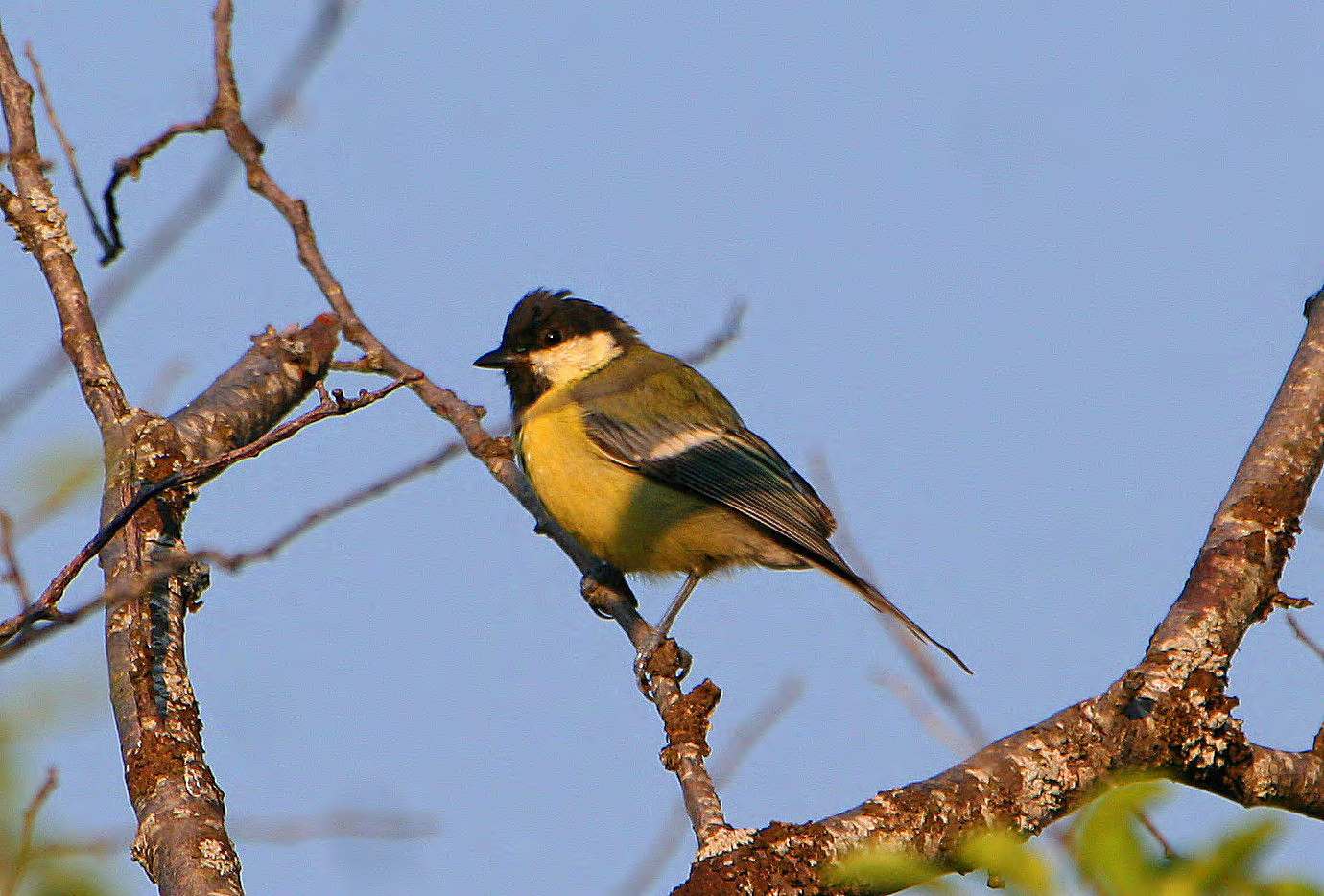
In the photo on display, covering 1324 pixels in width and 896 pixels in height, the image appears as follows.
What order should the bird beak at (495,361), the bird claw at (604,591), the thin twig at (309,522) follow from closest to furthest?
the thin twig at (309,522)
the bird claw at (604,591)
the bird beak at (495,361)

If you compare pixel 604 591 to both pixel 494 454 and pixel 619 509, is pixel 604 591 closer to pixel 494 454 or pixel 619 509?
pixel 619 509

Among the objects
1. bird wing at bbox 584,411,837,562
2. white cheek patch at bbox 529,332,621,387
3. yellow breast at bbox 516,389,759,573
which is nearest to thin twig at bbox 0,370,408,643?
yellow breast at bbox 516,389,759,573

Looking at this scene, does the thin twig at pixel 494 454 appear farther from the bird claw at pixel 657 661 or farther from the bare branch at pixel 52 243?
the bare branch at pixel 52 243

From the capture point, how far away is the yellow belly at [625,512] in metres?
5.03

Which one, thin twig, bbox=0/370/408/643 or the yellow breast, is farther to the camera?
the yellow breast

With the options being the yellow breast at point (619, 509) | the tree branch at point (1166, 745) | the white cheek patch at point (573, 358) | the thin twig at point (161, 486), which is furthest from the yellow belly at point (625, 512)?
the thin twig at point (161, 486)

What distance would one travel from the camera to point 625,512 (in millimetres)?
5141

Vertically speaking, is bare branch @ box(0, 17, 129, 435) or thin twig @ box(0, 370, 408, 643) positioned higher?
bare branch @ box(0, 17, 129, 435)

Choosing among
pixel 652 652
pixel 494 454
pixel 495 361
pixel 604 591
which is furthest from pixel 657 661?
pixel 495 361

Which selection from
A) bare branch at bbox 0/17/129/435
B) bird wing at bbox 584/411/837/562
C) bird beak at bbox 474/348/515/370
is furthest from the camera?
bird beak at bbox 474/348/515/370

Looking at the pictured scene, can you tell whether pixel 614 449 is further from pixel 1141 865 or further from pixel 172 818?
pixel 1141 865

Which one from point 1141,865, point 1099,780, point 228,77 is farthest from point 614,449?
point 1141,865

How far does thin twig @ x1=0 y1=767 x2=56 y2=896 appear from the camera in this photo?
6.63ft

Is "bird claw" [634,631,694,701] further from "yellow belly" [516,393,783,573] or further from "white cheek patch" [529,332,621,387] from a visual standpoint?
"white cheek patch" [529,332,621,387]
